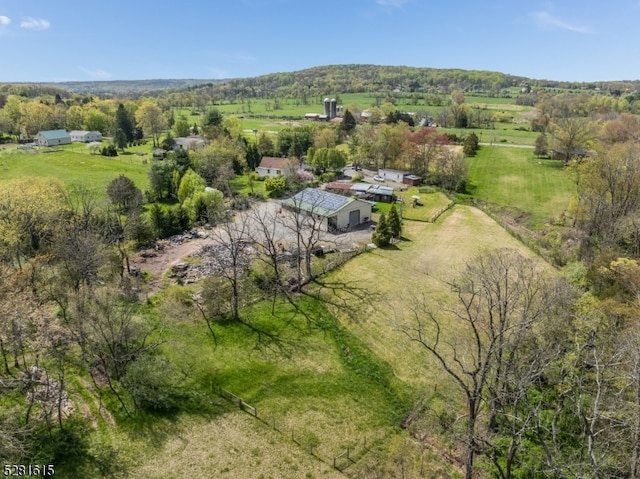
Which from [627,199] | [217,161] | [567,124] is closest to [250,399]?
[627,199]

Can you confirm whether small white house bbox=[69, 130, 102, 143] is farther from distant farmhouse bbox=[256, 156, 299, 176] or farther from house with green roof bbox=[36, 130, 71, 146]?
distant farmhouse bbox=[256, 156, 299, 176]

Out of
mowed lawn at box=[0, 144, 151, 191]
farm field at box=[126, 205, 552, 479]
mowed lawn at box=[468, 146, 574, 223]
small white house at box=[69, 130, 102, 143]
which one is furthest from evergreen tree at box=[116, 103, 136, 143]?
Result: farm field at box=[126, 205, 552, 479]

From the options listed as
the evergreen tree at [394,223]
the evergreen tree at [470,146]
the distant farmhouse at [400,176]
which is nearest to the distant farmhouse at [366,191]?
the distant farmhouse at [400,176]

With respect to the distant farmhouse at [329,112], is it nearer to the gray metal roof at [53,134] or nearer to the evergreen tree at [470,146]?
the evergreen tree at [470,146]

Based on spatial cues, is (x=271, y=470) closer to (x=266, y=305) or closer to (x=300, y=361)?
(x=300, y=361)

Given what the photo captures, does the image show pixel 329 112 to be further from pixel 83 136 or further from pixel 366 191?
pixel 366 191

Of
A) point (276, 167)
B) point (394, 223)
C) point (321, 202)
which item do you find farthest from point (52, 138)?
point (394, 223)
